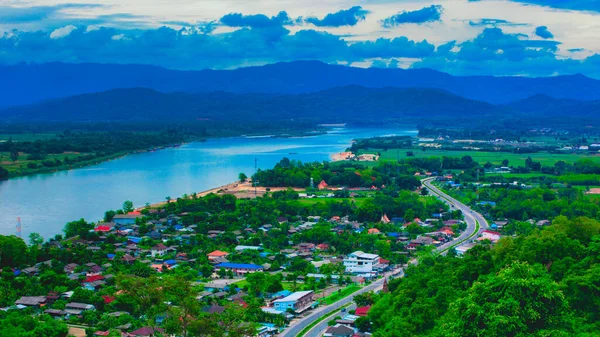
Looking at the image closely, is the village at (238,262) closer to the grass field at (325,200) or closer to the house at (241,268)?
the house at (241,268)

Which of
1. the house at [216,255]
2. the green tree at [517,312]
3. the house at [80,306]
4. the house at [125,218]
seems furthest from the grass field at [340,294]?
the house at [125,218]

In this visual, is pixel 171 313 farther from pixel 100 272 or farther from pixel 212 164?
pixel 212 164

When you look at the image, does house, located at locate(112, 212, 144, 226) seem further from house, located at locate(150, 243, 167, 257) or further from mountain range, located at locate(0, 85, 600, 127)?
mountain range, located at locate(0, 85, 600, 127)

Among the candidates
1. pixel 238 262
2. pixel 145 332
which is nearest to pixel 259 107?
pixel 238 262

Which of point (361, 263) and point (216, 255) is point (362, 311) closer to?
point (361, 263)

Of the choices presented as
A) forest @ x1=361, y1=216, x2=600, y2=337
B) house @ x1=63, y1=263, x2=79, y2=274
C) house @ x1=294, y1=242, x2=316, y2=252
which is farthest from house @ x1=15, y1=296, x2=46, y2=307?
house @ x1=294, y1=242, x2=316, y2=252
